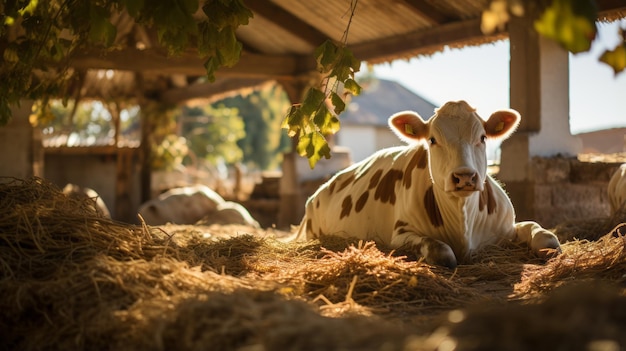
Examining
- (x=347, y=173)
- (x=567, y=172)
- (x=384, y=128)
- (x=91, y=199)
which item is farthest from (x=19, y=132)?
(x=384, y=128)

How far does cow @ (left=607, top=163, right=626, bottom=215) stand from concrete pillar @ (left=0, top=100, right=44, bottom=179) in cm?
828

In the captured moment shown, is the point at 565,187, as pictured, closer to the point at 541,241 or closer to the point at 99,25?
the point at 541,241

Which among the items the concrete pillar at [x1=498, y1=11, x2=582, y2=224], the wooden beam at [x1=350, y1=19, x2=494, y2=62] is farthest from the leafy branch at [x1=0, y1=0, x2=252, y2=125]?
the wooden beam at [x1=350, y1=19, x2=494, y2=62]

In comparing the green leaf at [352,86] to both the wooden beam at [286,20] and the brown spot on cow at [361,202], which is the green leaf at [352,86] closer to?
the brown spot on cow at [361,202]

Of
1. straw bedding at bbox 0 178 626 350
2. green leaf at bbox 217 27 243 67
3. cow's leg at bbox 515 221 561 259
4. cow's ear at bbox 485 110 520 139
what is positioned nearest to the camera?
straw bedding at bbox 0 178 626 350

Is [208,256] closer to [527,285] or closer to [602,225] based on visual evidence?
[527,285]

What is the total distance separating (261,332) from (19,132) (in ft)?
31.9

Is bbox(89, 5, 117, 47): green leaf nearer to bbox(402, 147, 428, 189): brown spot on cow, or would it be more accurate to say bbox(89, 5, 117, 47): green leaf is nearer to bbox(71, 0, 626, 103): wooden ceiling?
bbox(402, 147, 428, 189): brown spot on cow

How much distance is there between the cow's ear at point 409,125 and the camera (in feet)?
16.9

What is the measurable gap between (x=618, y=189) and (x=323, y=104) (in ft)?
10.4

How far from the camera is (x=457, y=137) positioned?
4645 millimetres

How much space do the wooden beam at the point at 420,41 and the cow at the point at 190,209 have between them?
10.8ft

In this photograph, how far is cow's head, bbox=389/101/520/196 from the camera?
441 cm

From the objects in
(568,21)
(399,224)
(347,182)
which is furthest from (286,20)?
(568,21)
